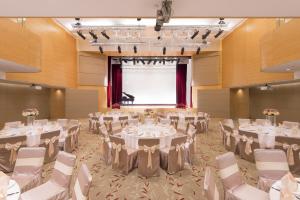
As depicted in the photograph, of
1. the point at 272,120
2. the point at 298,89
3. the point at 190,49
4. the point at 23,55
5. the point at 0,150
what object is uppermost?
the point at 190,49

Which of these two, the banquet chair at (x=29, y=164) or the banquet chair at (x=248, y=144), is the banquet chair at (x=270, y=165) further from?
the banquet chair at (x=29, y=164)

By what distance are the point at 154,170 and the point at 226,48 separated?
11.6 metres

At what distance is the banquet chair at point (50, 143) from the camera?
16.5 ft

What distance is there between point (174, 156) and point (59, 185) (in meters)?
2.54

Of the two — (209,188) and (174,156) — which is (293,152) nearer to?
(174,156)

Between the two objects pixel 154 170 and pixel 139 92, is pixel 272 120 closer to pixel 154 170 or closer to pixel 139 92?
pixel 154 170

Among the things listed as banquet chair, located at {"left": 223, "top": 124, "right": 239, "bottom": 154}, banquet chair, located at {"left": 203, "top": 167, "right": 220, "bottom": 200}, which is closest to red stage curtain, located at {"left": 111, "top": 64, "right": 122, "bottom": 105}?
banquet chair, located at {"left": 223, "top": 124, "right": 239, "bottom": 154}

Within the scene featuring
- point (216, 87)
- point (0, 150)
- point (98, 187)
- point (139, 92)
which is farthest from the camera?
point (139, 92)

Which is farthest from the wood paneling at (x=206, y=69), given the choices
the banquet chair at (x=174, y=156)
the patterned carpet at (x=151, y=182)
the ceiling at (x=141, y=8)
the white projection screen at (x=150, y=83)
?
the banquet chair at (x=174, y=156)

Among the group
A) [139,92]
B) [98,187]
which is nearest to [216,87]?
[139,92]

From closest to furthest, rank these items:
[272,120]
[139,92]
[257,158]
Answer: [257,158] → [272,120] → [139,92]

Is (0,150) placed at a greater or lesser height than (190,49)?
lesser

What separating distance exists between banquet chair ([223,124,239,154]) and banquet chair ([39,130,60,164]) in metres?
5.06

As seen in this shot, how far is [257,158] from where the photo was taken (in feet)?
9.92
